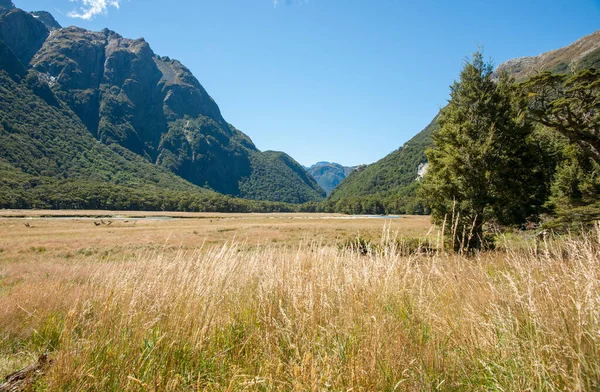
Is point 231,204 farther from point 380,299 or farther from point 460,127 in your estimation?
point 380,299

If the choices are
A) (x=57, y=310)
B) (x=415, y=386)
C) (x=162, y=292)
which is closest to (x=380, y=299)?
(x=415, y=386)

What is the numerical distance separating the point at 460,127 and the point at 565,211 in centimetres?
698

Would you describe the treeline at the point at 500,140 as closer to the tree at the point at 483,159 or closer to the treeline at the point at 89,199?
the tree at the point at 483,159

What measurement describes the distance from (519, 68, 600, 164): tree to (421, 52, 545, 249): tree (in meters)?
0.93

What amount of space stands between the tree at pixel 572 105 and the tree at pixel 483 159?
3.04ft

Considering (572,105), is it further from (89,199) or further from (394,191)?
(394,191)

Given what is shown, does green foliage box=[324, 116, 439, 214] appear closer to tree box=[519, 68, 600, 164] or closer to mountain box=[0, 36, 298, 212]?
mountain box=[0, 36, 298, 212]

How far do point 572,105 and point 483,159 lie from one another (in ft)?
20.0

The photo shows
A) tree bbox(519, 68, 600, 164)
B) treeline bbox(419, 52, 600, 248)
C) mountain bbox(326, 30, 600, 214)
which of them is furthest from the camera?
mountain bbox(326, 30, 600, 214)

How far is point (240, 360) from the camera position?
3062mm

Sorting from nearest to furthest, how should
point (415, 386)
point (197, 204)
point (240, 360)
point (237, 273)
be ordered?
point (415, 386) < point (240, 360) < point (237, 273) < point (197, 204)

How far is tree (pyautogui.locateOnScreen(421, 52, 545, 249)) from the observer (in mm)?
15164

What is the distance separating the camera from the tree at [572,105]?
1397cm

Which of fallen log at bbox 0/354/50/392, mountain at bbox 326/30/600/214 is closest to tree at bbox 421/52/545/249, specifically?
fallen log at bbox 0/354/50/392
